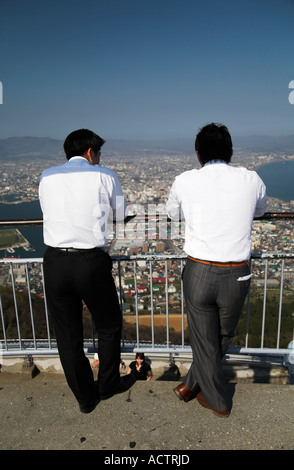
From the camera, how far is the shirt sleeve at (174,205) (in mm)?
2269

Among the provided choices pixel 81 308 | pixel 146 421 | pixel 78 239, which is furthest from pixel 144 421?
pixel 78 239

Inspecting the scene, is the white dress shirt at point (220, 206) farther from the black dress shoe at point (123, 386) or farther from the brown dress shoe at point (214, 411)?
the black dress shoe at point (123, 386)

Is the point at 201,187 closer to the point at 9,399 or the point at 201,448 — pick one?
the point at 201,448

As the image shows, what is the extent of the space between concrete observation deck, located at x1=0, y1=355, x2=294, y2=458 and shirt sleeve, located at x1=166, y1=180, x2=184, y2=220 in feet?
5.19

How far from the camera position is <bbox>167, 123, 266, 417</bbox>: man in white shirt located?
2076 mm

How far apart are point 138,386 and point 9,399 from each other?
3.77 feet

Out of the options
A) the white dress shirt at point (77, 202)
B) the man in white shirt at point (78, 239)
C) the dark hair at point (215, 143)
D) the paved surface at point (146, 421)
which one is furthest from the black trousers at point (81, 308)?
the dark hair at point (215, 143)

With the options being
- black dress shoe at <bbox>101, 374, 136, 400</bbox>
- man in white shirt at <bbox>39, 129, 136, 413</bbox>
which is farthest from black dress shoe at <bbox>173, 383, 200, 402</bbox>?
man in white shirt at <bbox>39, 129, 136, 413</bbox>

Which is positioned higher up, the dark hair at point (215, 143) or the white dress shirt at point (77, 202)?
the dark hair at point (215, 143)

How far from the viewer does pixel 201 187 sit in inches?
82.6

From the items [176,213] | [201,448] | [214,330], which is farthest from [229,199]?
[201,448]

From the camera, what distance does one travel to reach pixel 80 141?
7.47ft

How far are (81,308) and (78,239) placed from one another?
0.61m

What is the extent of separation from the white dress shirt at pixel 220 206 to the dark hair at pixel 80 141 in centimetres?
68
